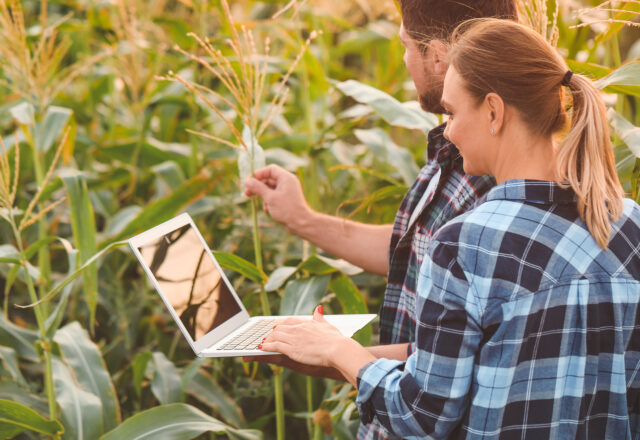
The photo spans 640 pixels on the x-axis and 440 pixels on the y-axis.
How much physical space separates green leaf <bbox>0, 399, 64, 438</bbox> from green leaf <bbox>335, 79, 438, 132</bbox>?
1.04 m

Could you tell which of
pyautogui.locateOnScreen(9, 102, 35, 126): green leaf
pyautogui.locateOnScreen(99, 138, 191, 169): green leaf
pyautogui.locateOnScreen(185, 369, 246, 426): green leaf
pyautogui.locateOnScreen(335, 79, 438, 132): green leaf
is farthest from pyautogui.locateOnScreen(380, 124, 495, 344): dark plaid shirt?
pyautogui.locateOnScreen(99, 138, 191, 169): green leaf

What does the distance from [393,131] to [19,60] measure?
2.35 m

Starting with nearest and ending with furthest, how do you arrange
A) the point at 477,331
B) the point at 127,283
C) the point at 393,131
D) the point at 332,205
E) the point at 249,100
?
1. the point at 477,331
2. the point at 249,100
3. the point at 332,205
4. the point at 127,283
5. the point at 393,131

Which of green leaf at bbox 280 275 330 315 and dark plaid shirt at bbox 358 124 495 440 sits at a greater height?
dark plaid shirt at bbox 358 124 495 440

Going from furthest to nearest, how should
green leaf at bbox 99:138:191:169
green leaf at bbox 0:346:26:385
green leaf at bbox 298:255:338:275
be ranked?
green leaf at bbox 99:138:191:169, green leaf at bbox 0:346:26:385, green leaf at bbox 298:255:338:275

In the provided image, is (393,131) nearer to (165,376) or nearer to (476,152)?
(165,376)

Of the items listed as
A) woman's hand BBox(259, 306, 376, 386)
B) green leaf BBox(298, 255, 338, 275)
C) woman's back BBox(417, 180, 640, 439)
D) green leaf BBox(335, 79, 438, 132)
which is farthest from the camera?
green leaf BBox(335, 79, 438, 132)

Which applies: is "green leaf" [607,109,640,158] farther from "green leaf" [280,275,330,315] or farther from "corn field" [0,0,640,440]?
"green leaf" [280,275,330,315]

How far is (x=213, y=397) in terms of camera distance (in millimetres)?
1861

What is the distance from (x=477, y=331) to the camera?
90 centimetres

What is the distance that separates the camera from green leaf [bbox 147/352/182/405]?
5.85 ft

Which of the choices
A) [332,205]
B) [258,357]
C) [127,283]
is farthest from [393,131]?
[258,357]

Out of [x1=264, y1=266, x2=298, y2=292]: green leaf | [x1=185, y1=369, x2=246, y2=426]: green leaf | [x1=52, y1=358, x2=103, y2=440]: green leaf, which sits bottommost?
[x1=185, y1=369, x2=246, y2=426]: green leaf

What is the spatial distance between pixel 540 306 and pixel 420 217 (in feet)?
1.27
